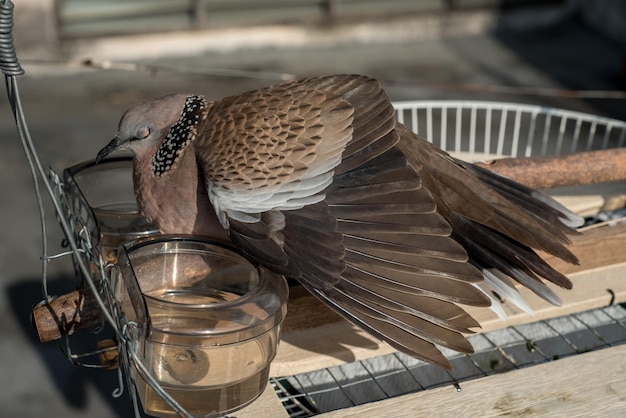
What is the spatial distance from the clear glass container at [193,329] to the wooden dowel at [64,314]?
0.10 metres

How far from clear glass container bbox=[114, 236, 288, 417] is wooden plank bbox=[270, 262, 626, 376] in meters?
0.13

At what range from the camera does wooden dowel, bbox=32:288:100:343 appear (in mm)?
1307

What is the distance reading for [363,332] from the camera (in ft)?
4.75

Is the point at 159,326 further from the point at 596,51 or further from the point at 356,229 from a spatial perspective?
the point at 596,51

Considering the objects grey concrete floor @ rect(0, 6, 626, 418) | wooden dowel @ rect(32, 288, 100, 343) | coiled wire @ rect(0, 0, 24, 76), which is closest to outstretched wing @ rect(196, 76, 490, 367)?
wooden dowel @ rect(32, 288, 100, 343)

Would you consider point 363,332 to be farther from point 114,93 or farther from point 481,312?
point 114,93

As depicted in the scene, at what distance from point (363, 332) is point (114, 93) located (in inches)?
154

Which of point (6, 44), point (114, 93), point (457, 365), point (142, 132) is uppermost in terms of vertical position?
point (6, 44)

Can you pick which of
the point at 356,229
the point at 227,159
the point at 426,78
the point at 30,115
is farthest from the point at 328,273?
the point at 426,78

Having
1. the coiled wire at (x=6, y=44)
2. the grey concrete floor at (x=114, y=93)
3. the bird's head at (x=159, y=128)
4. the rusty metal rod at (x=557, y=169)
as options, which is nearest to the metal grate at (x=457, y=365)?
the rusty metal rod at (x=557, y=169)

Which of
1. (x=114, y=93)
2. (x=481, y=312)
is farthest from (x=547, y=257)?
(x=114, y=93)

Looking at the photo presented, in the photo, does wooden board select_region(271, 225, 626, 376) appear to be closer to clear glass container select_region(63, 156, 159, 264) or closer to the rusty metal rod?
the rusty metal rod

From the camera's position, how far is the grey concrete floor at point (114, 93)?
3.05m

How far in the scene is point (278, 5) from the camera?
5824mm
